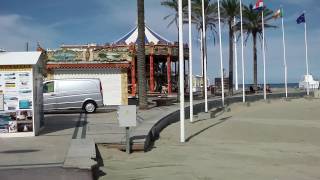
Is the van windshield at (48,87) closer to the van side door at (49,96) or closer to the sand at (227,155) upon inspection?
the van side door at (49,96)

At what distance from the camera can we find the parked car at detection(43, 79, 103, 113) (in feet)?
94.4

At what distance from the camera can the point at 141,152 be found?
1538cm

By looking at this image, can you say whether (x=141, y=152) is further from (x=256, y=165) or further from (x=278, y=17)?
(x=278, y=17)

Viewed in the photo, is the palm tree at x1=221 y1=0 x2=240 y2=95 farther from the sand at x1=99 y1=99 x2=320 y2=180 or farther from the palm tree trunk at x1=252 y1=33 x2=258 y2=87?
the sand at x1=99 y1=99 x2=320 y2=180

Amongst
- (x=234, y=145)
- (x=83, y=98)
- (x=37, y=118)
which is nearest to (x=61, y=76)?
(x=83, y=98)

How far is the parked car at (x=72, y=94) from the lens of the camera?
1133 inches

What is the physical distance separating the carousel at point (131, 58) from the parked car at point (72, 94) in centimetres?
771

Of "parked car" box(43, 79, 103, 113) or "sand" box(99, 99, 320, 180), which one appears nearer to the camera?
"sand" box(99, 99, 320, 180)

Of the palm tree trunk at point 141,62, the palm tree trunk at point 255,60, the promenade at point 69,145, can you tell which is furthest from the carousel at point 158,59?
the promenade at point 69,145

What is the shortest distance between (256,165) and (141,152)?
11.4 ft

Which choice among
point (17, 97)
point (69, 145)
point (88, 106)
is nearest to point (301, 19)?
point (88, 106)

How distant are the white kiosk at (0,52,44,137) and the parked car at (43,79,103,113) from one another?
428 inches

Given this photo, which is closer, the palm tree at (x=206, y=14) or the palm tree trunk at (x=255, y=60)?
the palm tree at (x=206, y=14)

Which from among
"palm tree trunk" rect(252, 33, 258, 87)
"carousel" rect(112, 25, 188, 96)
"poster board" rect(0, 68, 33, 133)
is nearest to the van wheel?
"poster board" rect(0, 68, 33, 133)
